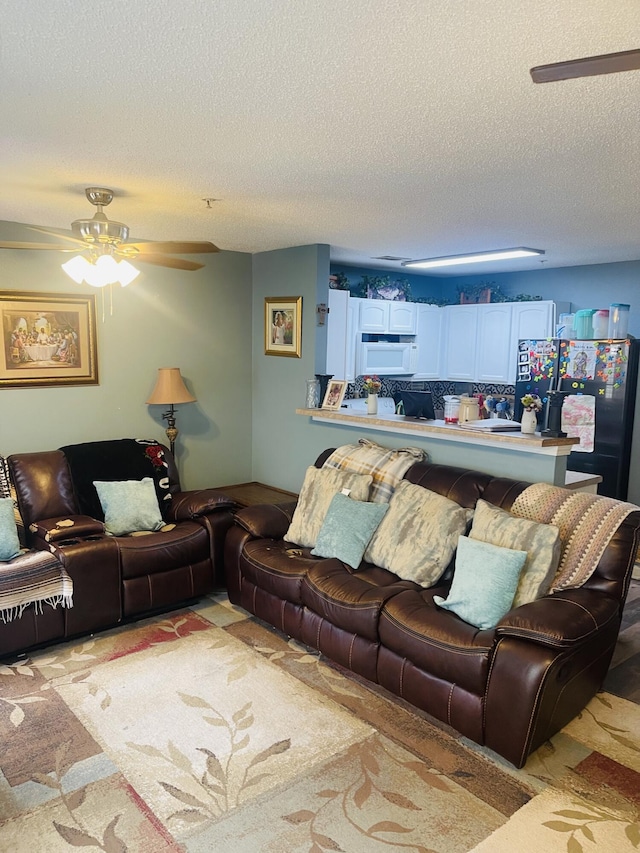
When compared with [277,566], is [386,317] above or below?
above

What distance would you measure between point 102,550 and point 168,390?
4.91 ft

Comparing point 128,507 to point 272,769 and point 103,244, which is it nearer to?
point 103,244

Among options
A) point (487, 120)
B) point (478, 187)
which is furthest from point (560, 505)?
point (487, 120)

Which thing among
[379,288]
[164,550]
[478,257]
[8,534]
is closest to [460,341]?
[379,288]

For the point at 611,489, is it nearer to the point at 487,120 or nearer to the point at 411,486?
the point at 411,486

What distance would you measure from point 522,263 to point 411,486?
128 inches

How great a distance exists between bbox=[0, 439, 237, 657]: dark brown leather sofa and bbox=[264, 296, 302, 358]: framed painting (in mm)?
1473

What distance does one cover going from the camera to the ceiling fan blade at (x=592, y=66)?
4.01 feet

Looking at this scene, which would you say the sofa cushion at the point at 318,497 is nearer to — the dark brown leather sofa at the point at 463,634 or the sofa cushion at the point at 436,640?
the dark brown leather sofa at the point at 463,634

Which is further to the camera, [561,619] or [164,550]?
[164,550]

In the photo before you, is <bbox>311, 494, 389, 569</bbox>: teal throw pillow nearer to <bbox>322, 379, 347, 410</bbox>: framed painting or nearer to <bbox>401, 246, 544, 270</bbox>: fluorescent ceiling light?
<bbox>322, 379, 347, 410</bbox>: framed painting

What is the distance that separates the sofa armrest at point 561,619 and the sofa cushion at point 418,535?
62cm

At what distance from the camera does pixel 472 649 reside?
2.54 m

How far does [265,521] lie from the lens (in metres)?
3.94
